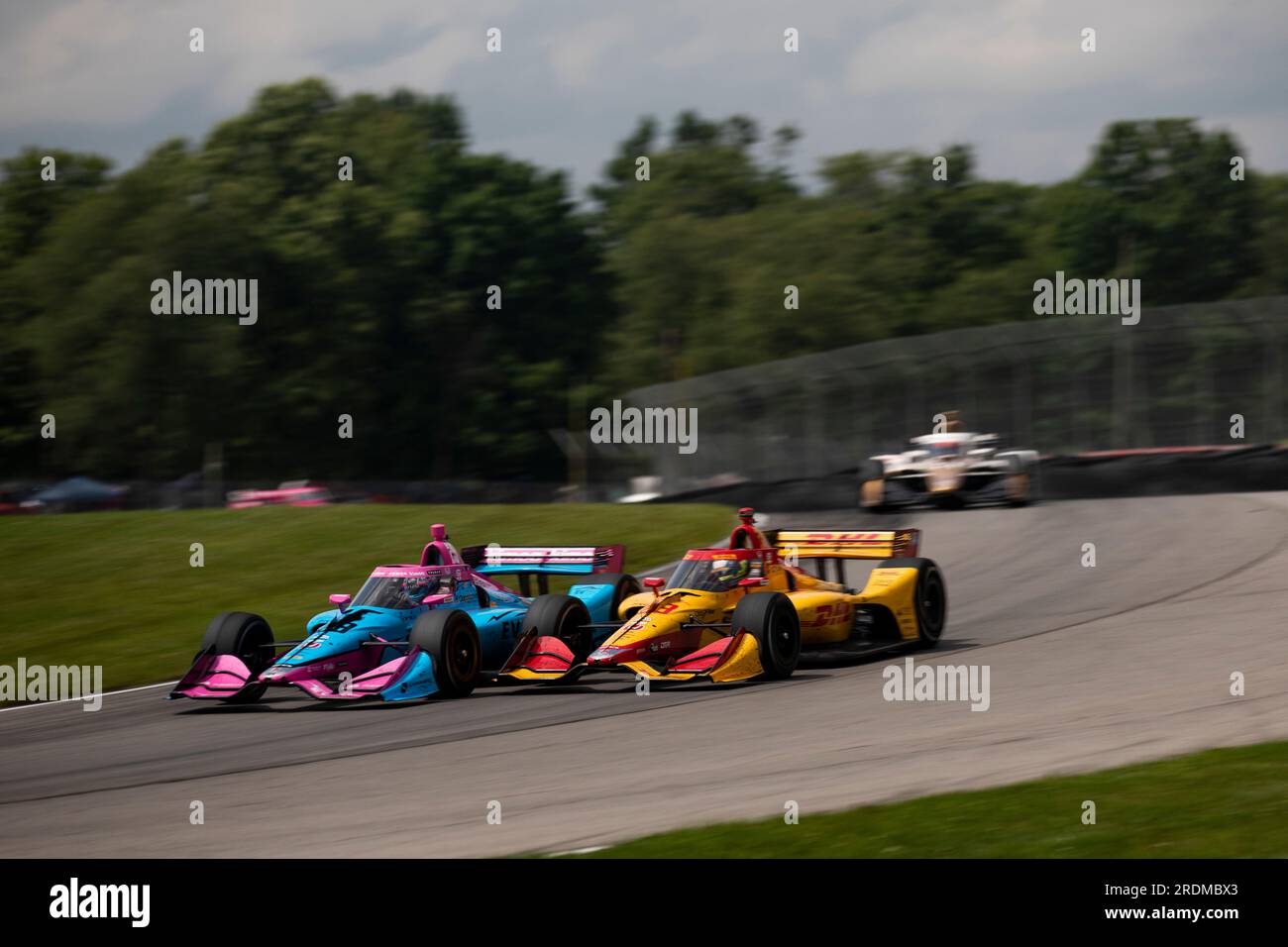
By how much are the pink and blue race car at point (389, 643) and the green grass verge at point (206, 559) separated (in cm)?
315

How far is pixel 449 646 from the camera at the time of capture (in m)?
13.9

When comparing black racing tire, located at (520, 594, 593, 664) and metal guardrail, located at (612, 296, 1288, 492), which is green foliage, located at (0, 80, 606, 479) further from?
black racing tire, located at (520, 594, 593, 664)

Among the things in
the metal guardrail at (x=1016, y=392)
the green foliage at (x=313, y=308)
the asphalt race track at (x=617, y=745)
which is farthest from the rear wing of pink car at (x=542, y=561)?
the green foliage at (x=313, y=308)

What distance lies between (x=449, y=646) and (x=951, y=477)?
16.6 m

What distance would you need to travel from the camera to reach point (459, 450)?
242 ft

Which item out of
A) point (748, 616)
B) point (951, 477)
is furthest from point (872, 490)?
point (748, 616)

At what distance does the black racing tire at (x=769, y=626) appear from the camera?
13.8 meters

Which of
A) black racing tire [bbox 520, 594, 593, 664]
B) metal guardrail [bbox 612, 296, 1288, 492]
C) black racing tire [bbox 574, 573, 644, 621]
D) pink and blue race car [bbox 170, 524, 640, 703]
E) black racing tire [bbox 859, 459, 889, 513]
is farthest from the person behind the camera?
metal guardrail [bbox 612, 296, 1288, 492]

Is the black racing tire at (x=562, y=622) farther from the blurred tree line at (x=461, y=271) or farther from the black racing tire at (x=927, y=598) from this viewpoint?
the blurred tree line at (x=461, y=271)

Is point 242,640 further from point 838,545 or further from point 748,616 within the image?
point 838,545

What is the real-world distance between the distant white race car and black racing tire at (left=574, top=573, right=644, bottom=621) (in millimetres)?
12212

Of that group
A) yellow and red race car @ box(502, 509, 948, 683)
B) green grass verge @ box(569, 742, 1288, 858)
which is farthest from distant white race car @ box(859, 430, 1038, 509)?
green grass verge @ box(569, 742, 1288, 858)

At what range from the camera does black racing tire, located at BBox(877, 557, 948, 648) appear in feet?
51.2
